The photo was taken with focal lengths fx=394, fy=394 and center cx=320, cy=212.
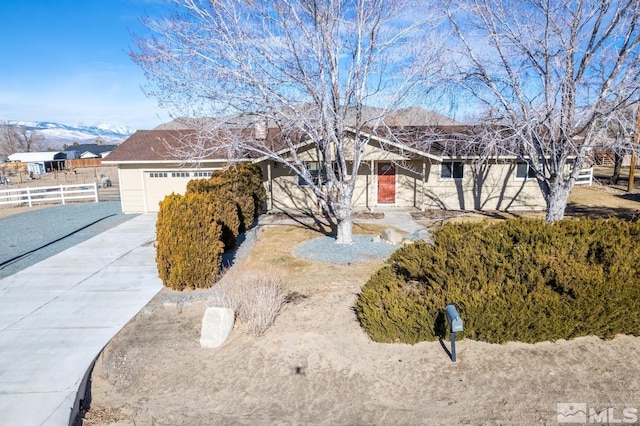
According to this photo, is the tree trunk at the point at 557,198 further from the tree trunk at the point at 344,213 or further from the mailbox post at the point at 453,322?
the mailbox post at the point at 453,322

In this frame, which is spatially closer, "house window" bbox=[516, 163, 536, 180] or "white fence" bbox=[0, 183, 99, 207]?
"house window" bbox=[516, 163, 536, 180]

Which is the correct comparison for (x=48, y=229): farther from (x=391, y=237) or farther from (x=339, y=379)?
(x=339, y=379)

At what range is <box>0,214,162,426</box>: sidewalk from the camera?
4.46 metres

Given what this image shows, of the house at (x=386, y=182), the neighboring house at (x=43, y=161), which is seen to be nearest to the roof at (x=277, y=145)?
the house at (x=386, y=182)

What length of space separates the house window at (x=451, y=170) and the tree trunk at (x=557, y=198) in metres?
5.08

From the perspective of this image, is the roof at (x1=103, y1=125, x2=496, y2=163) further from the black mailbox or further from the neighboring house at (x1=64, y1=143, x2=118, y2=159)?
the neighboring house at (x1=64, y1=143, x2=118, y2=159)

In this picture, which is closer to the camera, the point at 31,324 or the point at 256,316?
the point at 256,316

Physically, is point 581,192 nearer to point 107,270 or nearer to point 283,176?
point 283,176

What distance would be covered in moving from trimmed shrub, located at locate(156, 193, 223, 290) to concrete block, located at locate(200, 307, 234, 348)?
2073 millimetres

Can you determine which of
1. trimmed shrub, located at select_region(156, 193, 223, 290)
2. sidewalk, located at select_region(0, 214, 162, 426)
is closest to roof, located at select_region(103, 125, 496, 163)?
sidewalk, located at select_region(0, 214, 162, 426)

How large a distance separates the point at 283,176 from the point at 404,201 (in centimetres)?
542

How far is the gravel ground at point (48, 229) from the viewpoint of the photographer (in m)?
10.4

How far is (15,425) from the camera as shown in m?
4.04

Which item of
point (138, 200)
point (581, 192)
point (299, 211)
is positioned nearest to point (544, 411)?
point (299, 211)
